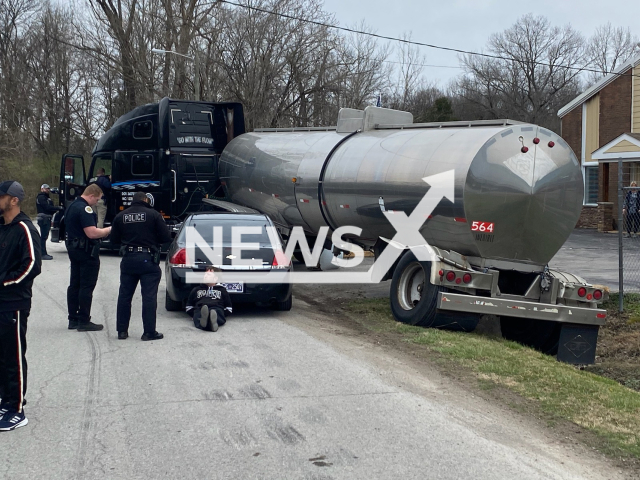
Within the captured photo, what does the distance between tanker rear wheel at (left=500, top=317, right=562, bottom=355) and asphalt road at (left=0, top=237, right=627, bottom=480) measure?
9.59 ft

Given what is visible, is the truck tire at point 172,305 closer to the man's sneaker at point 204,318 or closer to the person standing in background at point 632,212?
the man's sneaker at point 204,318

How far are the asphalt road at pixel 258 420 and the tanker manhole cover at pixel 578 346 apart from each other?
9.01ft

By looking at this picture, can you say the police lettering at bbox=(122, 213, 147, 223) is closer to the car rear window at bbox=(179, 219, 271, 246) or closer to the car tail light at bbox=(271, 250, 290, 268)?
the car rear window at bbox=(179, 219, 271, 246)

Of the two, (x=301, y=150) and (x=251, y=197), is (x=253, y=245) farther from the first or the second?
(x=251, y=197)

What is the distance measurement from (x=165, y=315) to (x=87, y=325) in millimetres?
1460

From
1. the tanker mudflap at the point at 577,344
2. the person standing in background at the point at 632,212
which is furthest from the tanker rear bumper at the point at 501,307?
the person standing in background at the point at 632,212

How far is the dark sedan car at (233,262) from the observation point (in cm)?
988

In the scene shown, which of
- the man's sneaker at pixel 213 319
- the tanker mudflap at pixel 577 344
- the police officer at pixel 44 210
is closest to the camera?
the man's sneaker at pixel 213 319

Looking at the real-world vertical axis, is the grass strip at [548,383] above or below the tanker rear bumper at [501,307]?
below

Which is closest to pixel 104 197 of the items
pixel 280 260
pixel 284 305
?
pixel 284 305

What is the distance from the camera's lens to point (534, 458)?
497 centimetres

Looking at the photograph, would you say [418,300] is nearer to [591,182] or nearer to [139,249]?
[139,249]

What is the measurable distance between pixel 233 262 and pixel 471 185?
3.43 metres

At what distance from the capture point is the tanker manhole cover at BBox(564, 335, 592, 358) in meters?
9.38
